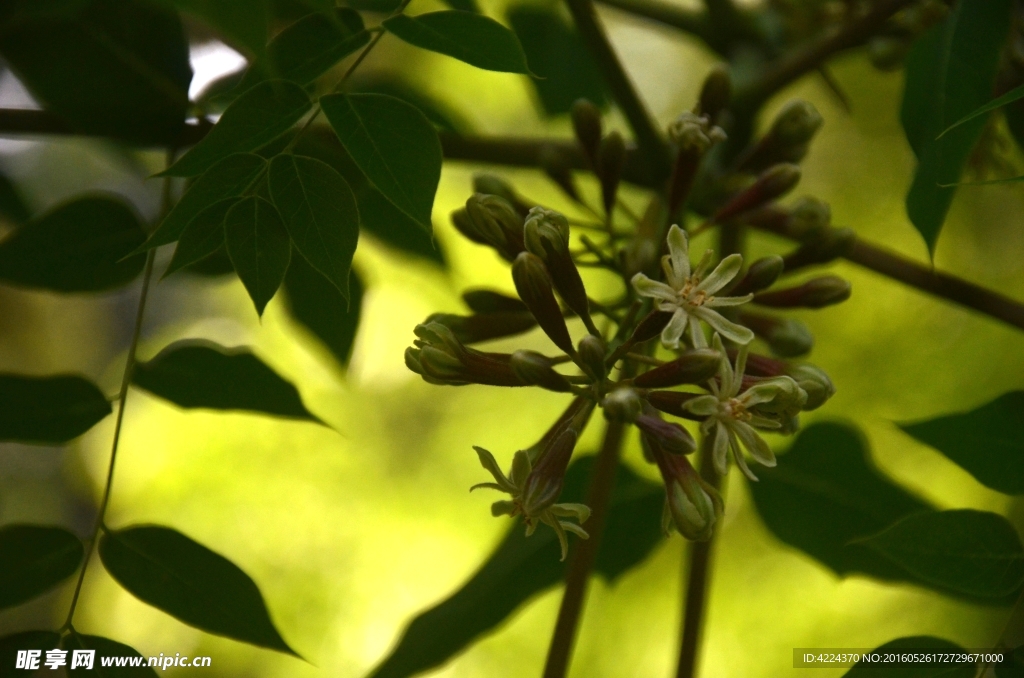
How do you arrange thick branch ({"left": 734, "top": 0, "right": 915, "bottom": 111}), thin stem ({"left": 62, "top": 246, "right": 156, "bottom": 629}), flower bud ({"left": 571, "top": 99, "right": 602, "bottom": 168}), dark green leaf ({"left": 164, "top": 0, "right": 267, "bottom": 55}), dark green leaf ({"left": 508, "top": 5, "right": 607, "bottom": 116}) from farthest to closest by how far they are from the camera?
dark green leaf ({"left": 508, "top": 5, "right": 607, "bottom": 116})
thick branch ({"left": 734, "top": 0, "right": 915, "bottom": 111})
flower bud ({"left": 571, "top": 99, "right": 602, "bottom": 168})
thin stem ({"left": 62, "top": 246, "right": 156, "bottom": 629})
dark green leaf ({"left": 164, "top": 0, "right": 267, "bottom": 55})

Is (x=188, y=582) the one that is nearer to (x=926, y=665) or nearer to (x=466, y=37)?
(x=466, y=37)

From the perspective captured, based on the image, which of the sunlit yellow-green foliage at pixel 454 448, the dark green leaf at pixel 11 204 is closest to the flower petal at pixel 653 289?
the dark green leaf at pixel 11 204

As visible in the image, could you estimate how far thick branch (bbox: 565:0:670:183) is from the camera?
891 mm

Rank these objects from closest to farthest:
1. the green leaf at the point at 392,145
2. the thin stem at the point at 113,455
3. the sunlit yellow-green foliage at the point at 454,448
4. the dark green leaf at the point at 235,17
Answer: the dark green leaf at the point at 235,17 < the green leaf at the point at 392,145 < the thin stem at the point at 113,455 < the sunlit yellow-green foliage at the point at 454,448

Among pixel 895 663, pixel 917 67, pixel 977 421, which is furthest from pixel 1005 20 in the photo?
pixel 895 663

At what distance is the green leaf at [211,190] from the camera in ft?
2.10

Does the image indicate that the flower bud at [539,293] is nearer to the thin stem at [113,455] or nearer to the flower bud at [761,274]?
the flower bud at [761,274]

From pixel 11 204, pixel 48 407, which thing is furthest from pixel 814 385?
pixel 11 204

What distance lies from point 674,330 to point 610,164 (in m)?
0.32

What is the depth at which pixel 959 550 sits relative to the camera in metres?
0.75

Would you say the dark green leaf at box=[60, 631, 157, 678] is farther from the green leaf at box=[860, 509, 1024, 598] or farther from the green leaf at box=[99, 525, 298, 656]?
the green leaf at box=[860, 509, 1024, 598]

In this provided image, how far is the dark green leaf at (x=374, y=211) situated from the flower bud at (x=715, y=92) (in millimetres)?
359

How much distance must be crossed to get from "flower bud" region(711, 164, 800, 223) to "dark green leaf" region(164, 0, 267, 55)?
553 mm

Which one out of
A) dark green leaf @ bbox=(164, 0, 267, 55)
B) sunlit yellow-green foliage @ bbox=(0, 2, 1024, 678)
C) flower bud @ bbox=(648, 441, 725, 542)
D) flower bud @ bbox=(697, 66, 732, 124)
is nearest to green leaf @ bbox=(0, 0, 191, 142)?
dark green leaf @ bbox=(164, 0, 267, 55)
